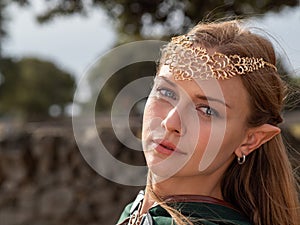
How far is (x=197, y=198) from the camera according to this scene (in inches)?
56.4

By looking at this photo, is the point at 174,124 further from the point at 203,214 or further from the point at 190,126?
the point at 203,214

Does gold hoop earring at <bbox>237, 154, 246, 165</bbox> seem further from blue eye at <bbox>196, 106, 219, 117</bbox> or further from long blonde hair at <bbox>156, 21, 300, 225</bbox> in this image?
blue eye at <bbox>196, 106, 219, 117</bbox>

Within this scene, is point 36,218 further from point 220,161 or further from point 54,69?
point 54,69

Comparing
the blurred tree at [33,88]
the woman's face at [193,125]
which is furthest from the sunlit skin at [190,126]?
the blurred tree at [33,88]

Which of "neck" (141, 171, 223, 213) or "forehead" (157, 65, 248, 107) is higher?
"forehead" (157, 65, 248, 107)

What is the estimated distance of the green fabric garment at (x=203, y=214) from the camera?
139cm

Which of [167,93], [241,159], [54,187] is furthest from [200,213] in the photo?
[54,187]

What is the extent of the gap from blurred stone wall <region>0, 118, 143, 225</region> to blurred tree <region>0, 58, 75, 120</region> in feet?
51.6

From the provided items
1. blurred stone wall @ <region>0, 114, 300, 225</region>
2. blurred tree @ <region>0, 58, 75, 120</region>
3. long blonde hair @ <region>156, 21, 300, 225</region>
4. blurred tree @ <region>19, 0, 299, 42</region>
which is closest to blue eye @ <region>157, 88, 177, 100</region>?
long blonde hair @ <region>156, 21, 300, 225</region>

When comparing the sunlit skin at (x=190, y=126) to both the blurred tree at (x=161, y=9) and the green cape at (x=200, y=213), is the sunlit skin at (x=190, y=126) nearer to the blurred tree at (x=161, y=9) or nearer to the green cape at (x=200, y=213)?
the green cape at (x=200, y=213)

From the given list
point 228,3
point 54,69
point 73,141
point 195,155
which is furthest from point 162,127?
point 54,69

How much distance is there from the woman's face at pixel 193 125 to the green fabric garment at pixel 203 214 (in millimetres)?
68

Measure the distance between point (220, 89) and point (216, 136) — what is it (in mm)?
96

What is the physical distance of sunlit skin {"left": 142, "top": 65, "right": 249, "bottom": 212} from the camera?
4.44 ft
